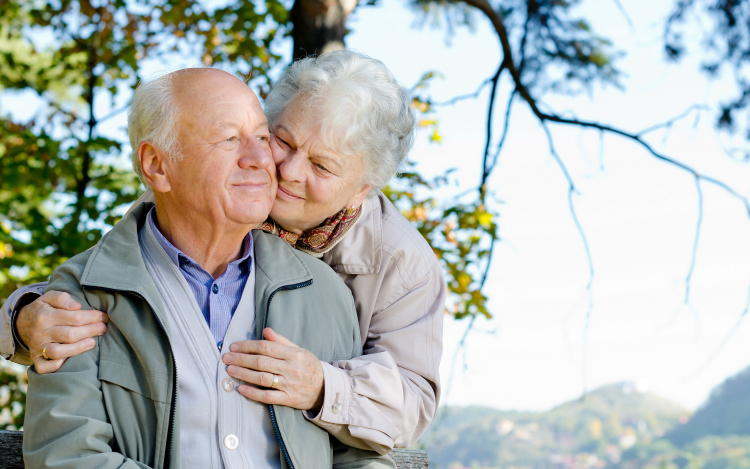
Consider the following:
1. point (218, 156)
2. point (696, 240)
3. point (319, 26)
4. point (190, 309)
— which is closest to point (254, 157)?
point (218, 156)


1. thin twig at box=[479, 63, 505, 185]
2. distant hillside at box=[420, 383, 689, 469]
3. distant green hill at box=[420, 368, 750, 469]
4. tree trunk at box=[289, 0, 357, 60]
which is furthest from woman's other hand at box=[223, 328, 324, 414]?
distant green hill at box=[420, 368, 750, 469]

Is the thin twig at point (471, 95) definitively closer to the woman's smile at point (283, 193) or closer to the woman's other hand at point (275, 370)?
the woman's smile at point (283, 193)

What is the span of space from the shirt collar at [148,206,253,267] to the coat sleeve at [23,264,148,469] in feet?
1.02

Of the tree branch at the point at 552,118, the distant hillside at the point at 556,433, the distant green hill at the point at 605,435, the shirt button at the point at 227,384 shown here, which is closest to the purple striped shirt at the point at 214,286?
the shirt button at the point at 227,384

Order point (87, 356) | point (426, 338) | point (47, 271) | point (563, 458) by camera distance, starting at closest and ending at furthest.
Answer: point (87, 356) → point (426, 338) → point (47, 271) → point (563, 458)

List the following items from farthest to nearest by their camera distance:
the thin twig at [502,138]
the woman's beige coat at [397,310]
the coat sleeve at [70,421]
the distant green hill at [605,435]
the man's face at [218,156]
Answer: the distant green hill at [605,435]
the thin twig at [502,138]
the woman's beige coat at [397,310]
the man's face at [218,156]
the coat sleeve at [70,421]

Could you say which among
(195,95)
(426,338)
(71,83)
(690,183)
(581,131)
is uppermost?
(71,83)

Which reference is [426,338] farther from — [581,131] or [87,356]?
[581,131]

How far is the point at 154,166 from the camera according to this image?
5.68 ft

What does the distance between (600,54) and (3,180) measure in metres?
4.55

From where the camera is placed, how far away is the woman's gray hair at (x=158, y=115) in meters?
1.69

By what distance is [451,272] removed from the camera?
146 inches

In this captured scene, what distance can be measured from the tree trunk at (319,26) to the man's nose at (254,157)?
182cm

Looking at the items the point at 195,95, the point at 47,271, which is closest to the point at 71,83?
the point at 47,271
